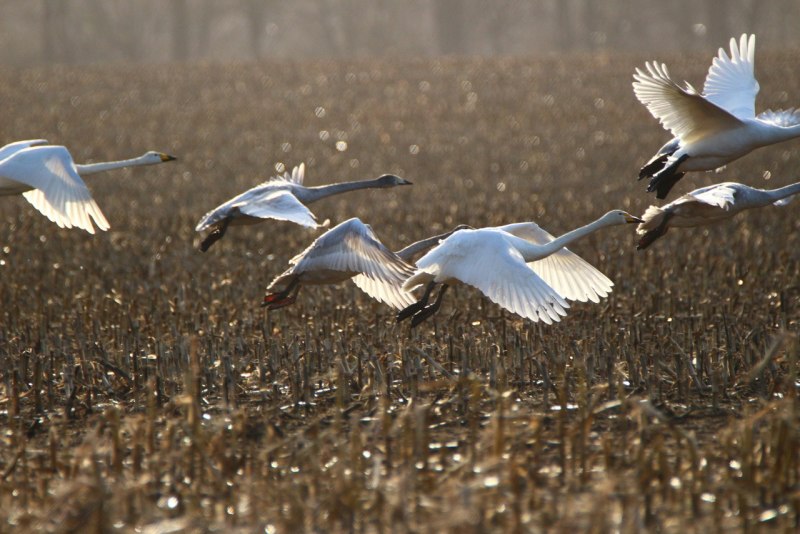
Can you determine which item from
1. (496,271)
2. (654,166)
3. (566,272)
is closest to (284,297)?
(496,271)

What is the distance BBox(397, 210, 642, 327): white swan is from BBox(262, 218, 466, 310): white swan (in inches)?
5.7

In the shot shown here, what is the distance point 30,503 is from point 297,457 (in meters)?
1.16

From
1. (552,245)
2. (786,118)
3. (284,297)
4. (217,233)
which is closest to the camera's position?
(552,245)

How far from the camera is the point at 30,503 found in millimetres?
4578

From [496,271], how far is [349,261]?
3.50 feet

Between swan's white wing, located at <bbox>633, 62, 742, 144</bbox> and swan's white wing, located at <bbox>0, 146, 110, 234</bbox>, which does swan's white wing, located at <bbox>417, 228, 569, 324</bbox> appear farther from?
swan's white wing, located at <bbox>0, 146, 110, 234</bbox>

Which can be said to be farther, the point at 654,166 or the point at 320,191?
the point at 320,191

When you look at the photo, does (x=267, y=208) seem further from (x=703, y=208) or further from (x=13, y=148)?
(x=703, y=208)

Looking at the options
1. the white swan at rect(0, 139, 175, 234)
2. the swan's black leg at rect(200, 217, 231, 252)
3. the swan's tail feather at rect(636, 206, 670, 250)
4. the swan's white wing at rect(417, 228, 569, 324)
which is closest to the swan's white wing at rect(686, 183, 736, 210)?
the swan's tail feather at rect(636, 206, 670, 250)

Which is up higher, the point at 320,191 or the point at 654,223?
the point at 320,191

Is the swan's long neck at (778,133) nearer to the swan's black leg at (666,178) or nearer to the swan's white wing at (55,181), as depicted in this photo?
the swan's black leg at (666,178)

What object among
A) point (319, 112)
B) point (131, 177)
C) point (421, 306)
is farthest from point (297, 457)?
point (319, 112)

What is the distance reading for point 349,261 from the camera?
705 centimetres

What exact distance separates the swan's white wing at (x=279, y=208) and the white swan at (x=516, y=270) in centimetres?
82
